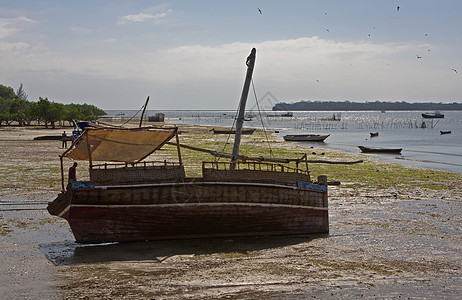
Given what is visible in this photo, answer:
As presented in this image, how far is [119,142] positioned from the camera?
13898 millimetres

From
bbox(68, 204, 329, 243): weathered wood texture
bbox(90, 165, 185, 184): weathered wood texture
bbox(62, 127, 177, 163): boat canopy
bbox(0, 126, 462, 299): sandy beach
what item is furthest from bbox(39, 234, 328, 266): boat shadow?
bbox(62, 127, 177, 163): boat canopy

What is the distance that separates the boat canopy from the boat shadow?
92.2 inches

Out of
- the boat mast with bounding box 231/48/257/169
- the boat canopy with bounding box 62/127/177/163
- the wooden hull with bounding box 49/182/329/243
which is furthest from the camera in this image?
the boat mast with bounding box 231/48/257/169

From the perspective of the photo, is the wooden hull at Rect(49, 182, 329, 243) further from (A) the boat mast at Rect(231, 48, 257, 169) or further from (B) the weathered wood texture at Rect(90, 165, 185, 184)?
(A) the boat mast at Rect(231, 48, 257, 169)

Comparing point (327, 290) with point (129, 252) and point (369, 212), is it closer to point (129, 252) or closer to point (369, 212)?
point (129, 252)

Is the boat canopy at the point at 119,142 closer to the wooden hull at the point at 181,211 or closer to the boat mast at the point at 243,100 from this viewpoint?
the wooden hull at the point at 181,211

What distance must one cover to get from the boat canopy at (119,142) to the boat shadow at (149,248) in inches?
92.2

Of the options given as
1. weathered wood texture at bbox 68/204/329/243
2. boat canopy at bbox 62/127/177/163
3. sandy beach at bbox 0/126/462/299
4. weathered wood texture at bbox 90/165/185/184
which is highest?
boat canopy at bbox 62/127/177/163

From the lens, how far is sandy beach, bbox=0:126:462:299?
944 cm

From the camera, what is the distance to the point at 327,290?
9633 millimetres

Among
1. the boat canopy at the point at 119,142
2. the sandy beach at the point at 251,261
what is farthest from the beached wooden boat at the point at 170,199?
the sandy beach at the point at 251,261

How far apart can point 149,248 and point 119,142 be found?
3308 millimetres

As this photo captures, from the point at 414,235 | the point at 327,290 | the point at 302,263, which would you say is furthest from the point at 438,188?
the point at 327,290

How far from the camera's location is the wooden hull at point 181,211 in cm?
1212
